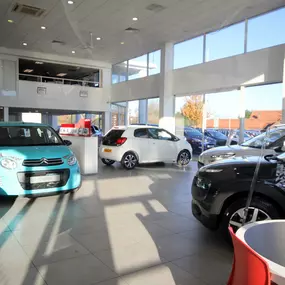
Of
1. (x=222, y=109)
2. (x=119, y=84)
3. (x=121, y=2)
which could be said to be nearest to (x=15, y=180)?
(x=121, y=2)

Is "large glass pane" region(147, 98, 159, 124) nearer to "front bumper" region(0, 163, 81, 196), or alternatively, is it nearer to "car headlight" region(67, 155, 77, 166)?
A: "car headlight" region(67, 155, 77, 166)

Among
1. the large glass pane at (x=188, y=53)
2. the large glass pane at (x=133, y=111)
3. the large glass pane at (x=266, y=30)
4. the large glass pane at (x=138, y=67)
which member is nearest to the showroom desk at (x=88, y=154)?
the large glass pane at (x=266, y=30)

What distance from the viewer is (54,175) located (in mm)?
5164

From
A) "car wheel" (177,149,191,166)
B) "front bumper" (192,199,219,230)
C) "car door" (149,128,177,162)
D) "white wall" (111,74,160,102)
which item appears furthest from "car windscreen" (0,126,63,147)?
"white wall" (111,74,160,102)

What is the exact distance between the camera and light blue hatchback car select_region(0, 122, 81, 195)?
484 centimetres

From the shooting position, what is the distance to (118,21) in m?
11.2

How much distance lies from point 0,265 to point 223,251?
2.27m

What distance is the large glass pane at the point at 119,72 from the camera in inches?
710

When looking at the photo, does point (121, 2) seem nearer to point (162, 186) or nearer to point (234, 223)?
point (162, 186)

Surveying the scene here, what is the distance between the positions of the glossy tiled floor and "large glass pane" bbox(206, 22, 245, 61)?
714cm

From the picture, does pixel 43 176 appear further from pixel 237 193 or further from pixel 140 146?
pixel 140 146

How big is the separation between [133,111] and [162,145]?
7.91 m

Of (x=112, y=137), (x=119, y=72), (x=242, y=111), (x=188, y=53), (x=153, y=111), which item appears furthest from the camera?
(x=119, y=72)

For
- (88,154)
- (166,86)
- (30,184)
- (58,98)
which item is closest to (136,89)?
(166,86)
